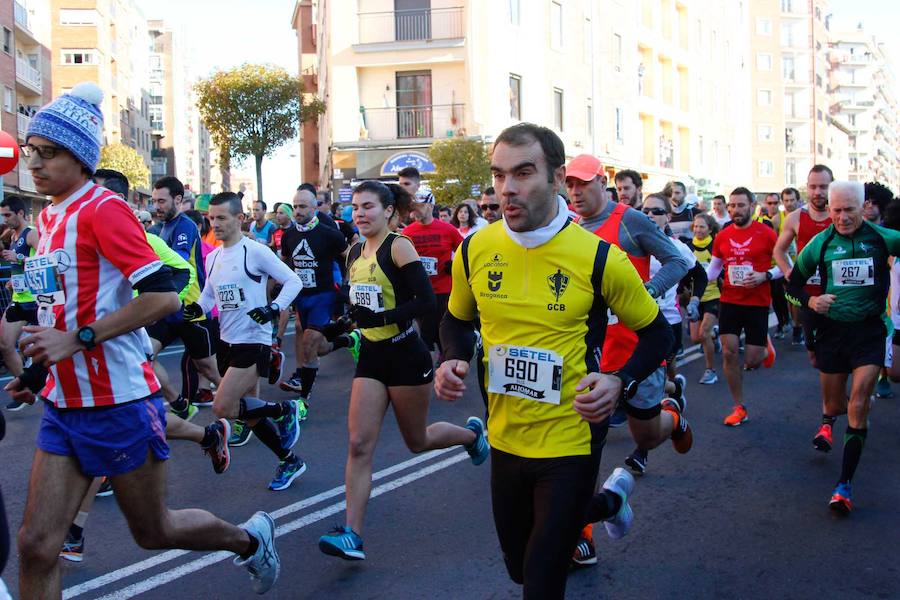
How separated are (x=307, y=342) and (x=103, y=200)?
577 cm

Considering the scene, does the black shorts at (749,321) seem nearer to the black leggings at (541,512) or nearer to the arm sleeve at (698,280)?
the arm sleeve at (698,280)

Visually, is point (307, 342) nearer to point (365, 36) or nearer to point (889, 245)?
point (889, 245)

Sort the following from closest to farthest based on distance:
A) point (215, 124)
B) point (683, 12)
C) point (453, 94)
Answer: point (453, 94), point (215, 124), point (683, 12)

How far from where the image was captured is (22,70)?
46.0 m

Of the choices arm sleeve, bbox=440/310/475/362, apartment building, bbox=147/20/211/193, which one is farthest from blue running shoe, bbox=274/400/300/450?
apartment building, bbox=147/20/211/193

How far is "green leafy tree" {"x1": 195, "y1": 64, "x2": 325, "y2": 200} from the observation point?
116 feet

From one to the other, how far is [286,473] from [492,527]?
167cm

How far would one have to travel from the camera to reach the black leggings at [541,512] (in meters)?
3.15

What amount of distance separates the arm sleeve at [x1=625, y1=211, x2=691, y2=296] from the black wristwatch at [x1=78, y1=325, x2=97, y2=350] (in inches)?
126

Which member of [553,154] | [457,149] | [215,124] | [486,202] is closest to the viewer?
[553,154]

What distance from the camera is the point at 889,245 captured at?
6000mm

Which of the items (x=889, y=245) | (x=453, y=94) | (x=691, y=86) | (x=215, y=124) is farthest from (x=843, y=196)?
(x=691, y=86)

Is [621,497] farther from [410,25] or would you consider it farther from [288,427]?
[410,25]

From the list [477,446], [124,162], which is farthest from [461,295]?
[124,162]
